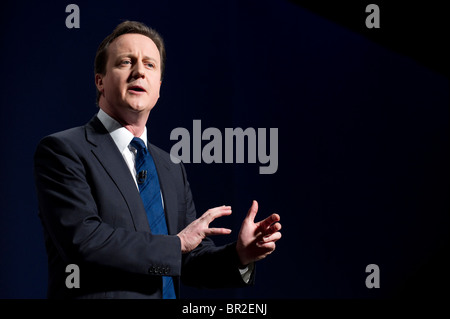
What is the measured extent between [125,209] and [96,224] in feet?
0.41

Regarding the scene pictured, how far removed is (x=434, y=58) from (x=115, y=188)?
2.37m

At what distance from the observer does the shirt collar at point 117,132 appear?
1.85 metres

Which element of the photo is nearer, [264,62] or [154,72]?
[154,72]

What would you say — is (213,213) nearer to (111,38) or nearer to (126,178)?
(126,178)

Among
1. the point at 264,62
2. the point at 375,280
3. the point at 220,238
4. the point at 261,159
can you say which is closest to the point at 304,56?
the point at 264,62

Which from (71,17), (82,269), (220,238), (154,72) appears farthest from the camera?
(220,238)

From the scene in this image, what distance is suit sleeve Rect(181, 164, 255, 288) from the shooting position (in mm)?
1892

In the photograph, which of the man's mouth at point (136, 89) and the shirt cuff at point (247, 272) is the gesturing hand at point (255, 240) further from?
the man's mouth at point (136, 89)

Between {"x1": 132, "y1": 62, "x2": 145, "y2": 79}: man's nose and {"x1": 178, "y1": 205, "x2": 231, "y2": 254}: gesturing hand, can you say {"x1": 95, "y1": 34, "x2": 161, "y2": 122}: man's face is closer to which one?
{"x1": 132, "y1": 62, "x2": 145, "y2": 79}: man's nose

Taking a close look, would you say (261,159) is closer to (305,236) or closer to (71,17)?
(305,236)

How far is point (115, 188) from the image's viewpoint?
1693 mm

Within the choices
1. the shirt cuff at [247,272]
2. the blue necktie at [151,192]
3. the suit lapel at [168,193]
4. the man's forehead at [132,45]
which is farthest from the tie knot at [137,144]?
the shirt cuff at [247,272]

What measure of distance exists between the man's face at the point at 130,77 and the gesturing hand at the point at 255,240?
596 mm

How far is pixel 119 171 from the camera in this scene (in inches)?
68.4
